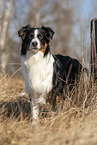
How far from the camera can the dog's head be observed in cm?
317

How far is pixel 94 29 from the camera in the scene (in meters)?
3.80

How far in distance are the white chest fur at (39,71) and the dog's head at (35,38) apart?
14 cm

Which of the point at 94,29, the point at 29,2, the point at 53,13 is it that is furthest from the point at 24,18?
the point at 94,29

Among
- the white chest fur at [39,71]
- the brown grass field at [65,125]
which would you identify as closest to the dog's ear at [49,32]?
the white chest fur at [39,71]

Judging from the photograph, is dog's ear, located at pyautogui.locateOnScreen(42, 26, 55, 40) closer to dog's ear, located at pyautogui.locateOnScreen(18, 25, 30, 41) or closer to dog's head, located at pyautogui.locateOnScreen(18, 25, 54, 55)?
dog's head, located at pyautogui.locateOnScreen(18, 25, 54, 55)

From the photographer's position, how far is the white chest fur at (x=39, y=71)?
3.39 metres

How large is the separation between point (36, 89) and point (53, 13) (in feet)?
50.2

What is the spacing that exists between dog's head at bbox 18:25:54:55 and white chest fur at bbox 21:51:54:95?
142mm

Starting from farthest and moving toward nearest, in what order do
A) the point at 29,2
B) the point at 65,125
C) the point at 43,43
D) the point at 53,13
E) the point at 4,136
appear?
the point at 53,13, the point at 29,2, the point at 43,43, the point at 65,125, the point at 4,136

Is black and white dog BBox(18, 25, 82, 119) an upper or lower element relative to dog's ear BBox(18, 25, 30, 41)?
lower

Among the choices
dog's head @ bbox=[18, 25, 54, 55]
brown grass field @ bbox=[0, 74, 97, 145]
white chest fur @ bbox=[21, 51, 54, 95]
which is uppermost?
dog's head @ bbox=[18, 25, 54, 55]

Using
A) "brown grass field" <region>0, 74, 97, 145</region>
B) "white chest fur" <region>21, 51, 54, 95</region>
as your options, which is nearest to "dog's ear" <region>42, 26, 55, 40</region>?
"white chest fur" <region>21, 51, 54, 95</region>

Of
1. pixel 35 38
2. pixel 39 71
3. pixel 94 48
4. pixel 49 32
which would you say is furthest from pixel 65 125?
pixel 94 48

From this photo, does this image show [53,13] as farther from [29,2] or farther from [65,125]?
[65,125]
